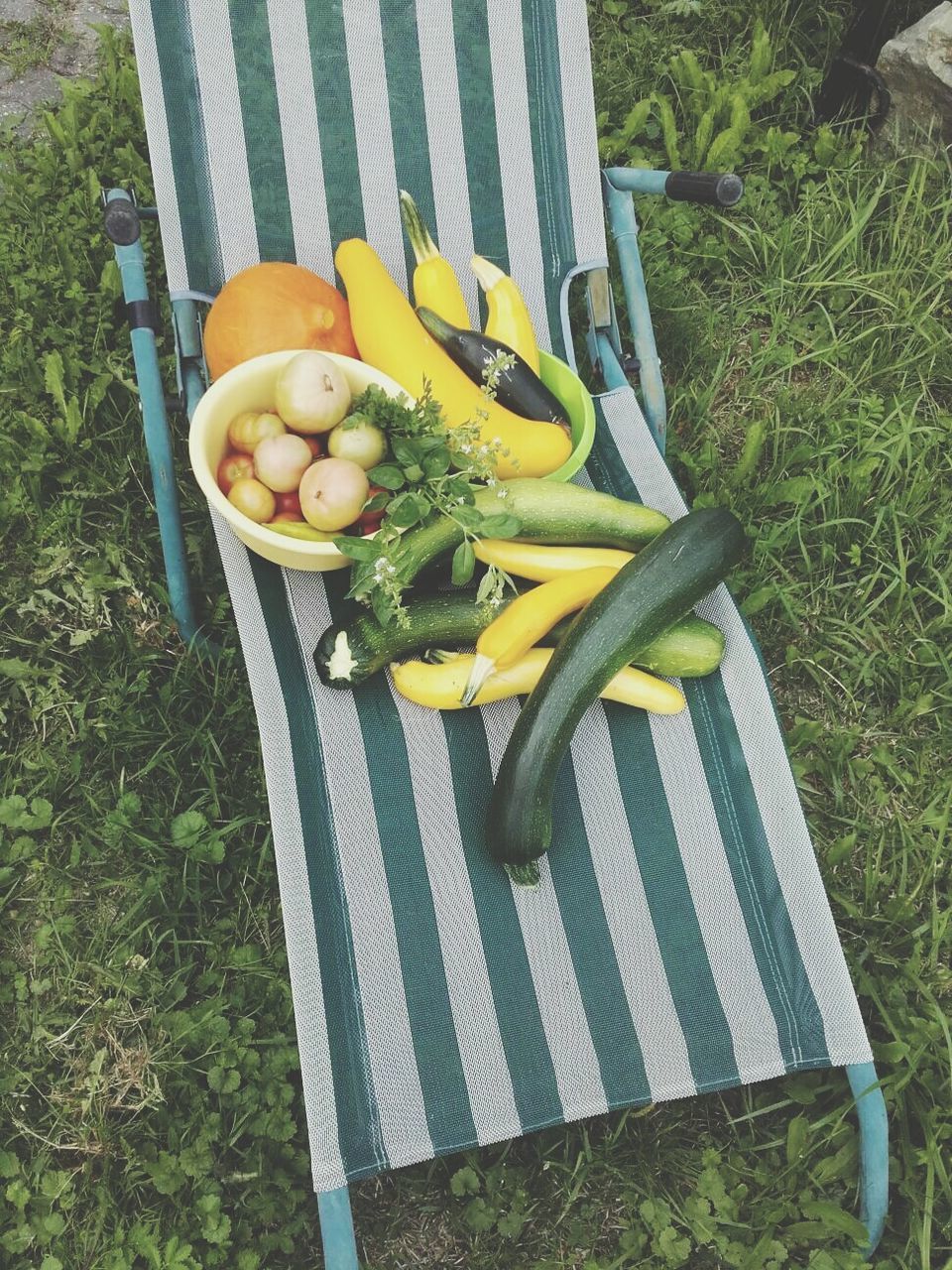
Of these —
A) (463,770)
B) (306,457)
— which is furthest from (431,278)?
(463,770)

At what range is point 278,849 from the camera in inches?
73.0

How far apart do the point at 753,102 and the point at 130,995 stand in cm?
343

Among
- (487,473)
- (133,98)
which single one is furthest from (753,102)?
(487,473)

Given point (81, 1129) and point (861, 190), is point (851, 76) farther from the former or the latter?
point (81, 1129)

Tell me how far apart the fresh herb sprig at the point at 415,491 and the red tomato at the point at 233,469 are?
24cm

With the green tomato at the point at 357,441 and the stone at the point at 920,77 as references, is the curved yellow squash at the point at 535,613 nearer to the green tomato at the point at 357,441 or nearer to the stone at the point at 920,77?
the green tomato at the point at 357,441

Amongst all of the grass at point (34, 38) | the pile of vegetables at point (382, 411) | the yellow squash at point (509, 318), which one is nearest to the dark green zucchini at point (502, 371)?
the pile of vegetables at point (382, 411)

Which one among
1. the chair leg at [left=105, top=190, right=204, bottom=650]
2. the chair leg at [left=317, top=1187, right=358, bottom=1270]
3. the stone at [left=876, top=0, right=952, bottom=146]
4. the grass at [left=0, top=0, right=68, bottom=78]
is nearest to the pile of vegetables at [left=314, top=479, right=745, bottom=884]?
the chair leg at [left=105, top=190, right=204, bottom=650]

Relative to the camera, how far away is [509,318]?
7.82 feet

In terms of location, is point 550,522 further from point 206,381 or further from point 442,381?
point 206,381

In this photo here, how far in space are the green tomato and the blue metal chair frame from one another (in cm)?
48

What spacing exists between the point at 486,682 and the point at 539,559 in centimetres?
29

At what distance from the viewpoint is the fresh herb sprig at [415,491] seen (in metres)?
1.89

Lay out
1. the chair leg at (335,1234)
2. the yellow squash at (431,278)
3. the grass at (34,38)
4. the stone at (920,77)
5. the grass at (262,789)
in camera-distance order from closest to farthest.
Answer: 1. the chair leg at (335,1234)
2. the grass at (262,789)
3. the yellow squash at (431,278)
4. the stone at (920,77)
5. the grass at (34,38)
